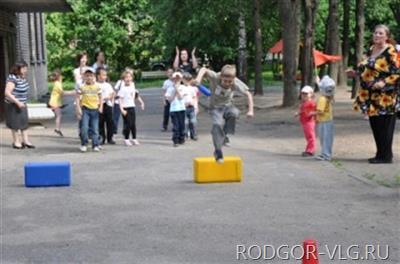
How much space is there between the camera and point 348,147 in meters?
14.2

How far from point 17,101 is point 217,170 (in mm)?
5895

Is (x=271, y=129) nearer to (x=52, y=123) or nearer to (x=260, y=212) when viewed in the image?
(x=52, y=123)

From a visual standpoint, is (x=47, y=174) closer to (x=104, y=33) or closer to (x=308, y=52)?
(x=308, y=52)

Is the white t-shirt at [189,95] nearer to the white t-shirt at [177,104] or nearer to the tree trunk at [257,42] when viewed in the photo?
the white t-shirt at [177,104]

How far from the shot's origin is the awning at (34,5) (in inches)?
821

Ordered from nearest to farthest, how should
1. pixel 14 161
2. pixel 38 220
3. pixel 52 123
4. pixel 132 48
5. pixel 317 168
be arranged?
pixel 38 220
pixel 317 168
pixel 14 161
pixel 52 123
pixel 132 48

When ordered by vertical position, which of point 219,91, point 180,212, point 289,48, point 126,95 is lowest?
point 180,212

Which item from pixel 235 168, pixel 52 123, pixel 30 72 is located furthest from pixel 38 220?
pixel 30 72

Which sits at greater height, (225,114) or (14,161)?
(225,114)

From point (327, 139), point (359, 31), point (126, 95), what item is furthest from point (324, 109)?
point (359, 31)

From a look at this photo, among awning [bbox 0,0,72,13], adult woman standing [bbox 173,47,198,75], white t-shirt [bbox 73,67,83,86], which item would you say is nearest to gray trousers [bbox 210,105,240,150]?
white t-shirt [bbox 73,67,83,86]

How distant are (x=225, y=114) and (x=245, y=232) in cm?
386

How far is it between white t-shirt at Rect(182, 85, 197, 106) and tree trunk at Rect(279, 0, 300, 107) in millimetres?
8635

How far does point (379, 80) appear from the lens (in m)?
11.9
